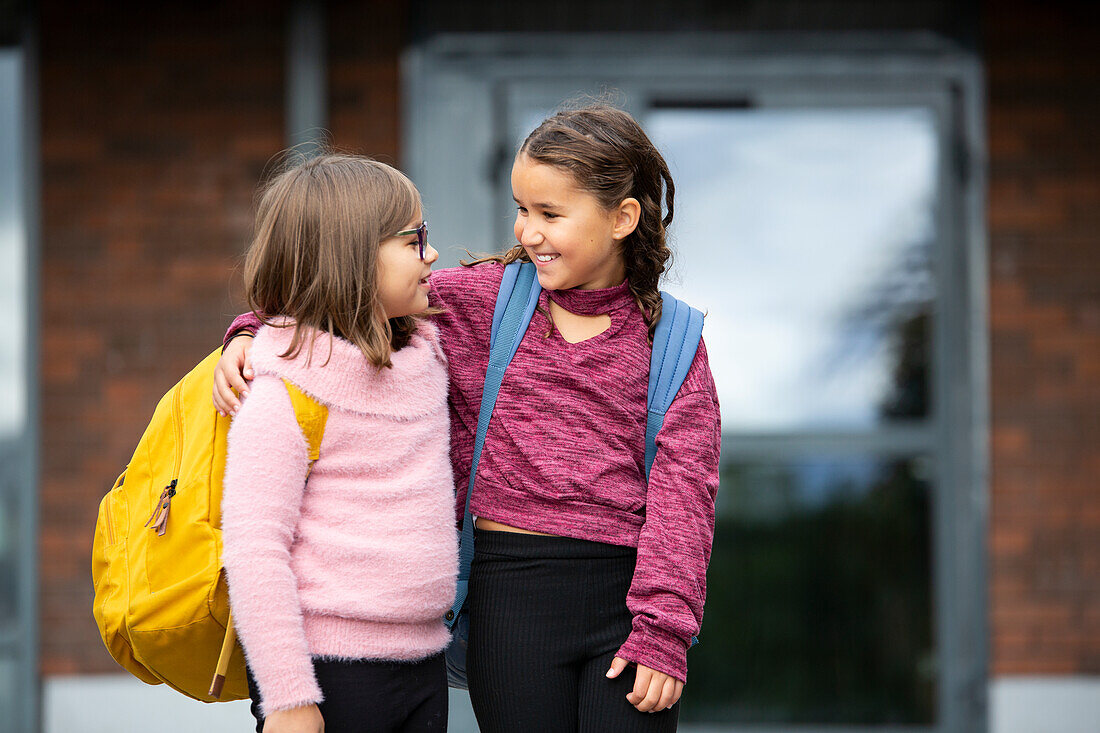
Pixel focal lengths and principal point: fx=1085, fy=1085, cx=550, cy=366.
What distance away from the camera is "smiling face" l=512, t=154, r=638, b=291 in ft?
6.02

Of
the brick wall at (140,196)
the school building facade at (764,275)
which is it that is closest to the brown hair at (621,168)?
the school building facade at (764,275)

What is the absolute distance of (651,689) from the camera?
1.69 meters

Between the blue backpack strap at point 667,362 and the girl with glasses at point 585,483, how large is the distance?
2 centimetres

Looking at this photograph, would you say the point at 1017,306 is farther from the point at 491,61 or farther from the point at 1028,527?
the point at 491,61

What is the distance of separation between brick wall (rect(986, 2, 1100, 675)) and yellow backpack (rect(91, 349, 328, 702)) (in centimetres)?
332

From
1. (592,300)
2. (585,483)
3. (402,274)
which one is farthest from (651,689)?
(402,274)

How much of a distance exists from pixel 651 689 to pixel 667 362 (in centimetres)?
54

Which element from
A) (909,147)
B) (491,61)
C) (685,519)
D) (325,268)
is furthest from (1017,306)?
(325,268)

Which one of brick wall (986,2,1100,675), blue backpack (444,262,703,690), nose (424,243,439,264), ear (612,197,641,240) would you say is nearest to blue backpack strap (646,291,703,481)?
blue backpack (444,262,703,690)

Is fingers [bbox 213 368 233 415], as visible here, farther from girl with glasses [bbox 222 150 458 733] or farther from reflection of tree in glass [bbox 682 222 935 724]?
reflection of tree in glass [bbox 682 222 935 724]

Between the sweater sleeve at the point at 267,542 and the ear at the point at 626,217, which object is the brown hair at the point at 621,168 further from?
the sweater sleeve at the point at 267,542

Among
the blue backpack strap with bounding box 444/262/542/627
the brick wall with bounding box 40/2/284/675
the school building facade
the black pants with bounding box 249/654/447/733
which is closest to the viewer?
the black pants with bounding box 249/654/447/733

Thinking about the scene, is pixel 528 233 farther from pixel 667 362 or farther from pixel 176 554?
pixel 176 554

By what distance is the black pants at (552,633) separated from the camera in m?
1.78
